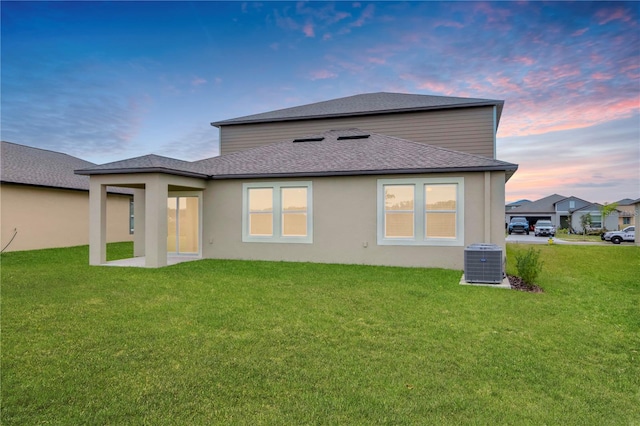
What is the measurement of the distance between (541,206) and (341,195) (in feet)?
168

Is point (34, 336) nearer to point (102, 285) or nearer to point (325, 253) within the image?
point (102, 285)

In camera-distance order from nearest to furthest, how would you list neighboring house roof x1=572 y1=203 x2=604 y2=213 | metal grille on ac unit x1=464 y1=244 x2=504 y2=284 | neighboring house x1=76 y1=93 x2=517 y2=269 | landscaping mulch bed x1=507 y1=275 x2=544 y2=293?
landscaping mulch bed x1=507 y1=275 x2=544 y2=293 < metal grille on ac unit x1=464 y1=244 x2=504 y2=284 < neighboring house x1=76 y1=93 x2=517 y2=269 < neighboring house roof x1=572 y1=203 x2=604 y2=213

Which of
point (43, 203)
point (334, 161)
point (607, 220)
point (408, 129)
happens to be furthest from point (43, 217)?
point (607, 220)

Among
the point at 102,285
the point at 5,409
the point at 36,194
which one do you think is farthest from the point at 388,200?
the point at 36,194

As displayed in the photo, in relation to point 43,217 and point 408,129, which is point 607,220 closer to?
point 408,129

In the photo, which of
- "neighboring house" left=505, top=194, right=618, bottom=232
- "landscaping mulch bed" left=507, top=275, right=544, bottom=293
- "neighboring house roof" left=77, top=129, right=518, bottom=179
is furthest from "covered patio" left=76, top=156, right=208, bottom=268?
"neighboring house" left=505, top=194, right=618, bottom=232

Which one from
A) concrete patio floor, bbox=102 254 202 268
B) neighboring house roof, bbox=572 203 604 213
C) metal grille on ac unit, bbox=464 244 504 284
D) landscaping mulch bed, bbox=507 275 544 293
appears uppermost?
neighboring house roof, bbox=572 203 604 213

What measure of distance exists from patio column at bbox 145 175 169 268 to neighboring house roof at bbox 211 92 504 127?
7.50m

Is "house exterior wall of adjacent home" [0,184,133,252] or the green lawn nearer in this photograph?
the green lawn

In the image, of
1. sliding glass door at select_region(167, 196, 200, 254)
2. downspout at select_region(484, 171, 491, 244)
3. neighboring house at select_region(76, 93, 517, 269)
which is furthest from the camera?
sliding glass door at select_region(167, 196, 200, 254)

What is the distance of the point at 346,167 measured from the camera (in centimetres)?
1221

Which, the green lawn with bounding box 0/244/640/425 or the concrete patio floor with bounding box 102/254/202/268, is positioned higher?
the concrete patio floor with bounding box 102/254/202/268

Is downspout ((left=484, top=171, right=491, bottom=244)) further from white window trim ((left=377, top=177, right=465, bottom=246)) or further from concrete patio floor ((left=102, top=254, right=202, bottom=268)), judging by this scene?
concrete patio floor ((left=102, top=254, right=202, bottom=268))

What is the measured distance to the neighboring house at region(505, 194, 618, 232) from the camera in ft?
147
